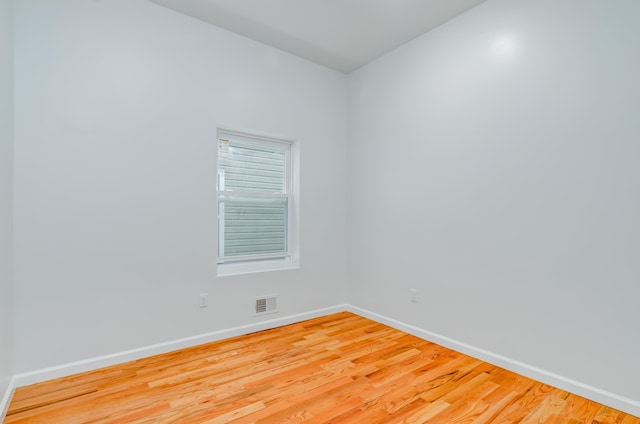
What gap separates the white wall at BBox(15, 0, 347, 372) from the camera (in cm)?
229

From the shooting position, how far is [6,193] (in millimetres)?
2062

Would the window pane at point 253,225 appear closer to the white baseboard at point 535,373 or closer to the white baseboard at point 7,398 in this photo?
the white baseboard at point 535,373

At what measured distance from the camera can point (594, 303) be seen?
6.91 ft

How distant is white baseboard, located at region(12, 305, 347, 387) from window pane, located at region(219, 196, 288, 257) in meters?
0.73

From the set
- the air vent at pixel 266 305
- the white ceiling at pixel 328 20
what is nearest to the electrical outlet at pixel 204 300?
the air vent at pixel 266 305

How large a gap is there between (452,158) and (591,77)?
106cm

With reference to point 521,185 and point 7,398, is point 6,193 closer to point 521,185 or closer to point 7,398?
point 7,398

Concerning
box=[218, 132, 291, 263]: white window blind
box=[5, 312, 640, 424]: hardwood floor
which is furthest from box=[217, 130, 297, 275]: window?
box=[5, 312, 640, 424]: hardwood floor

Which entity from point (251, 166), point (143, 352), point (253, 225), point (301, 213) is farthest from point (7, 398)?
point (301, 213)

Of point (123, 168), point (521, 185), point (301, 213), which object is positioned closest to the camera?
point (521, 185)

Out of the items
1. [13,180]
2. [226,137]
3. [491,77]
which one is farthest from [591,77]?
[13,180]

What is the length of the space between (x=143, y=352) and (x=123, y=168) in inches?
58.6

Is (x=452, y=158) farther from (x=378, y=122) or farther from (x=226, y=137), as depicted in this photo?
(x=226, y=137)

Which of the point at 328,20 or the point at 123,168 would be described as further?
the point at 328,20
